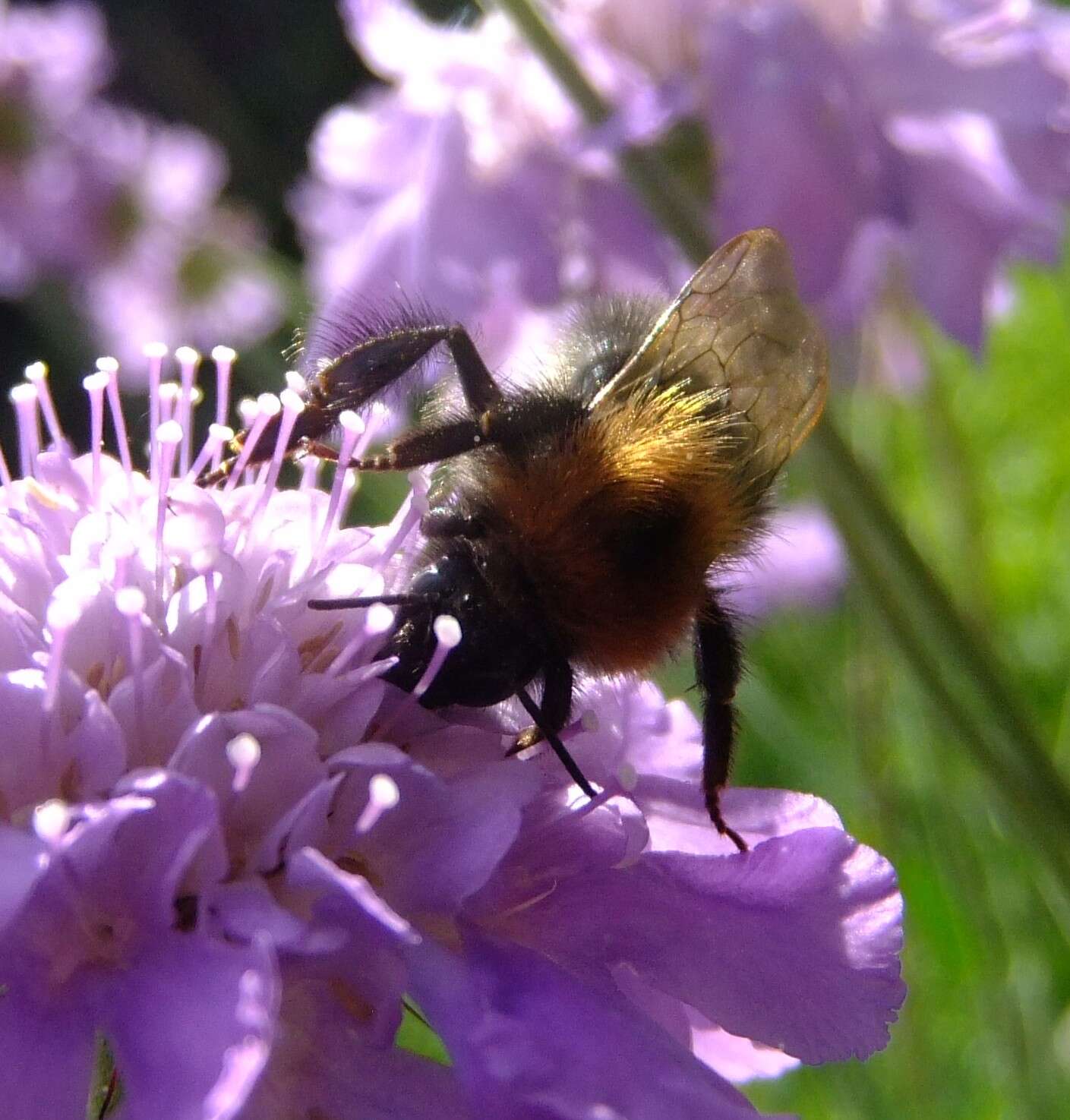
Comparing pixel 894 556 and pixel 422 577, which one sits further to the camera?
pixel 894 556

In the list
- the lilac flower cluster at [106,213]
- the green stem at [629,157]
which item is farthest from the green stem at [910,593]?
the lilac flower cluster at [106,213]

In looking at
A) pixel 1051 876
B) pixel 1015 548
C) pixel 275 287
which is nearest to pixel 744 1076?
pixel 1051 876

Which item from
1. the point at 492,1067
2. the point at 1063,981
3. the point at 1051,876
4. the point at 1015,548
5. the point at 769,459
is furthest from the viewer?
the point at 1015,548

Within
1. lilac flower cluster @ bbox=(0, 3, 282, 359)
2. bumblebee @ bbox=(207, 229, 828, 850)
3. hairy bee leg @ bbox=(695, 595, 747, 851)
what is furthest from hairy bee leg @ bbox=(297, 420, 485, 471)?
lilac flower cluster @ bbox=(0, 3, 282, 359)

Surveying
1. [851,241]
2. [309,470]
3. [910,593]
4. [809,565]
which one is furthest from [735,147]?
[809,565]

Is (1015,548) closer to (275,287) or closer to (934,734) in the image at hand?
(275,287)

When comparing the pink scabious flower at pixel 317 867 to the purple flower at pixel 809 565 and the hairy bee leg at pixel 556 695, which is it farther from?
the purple flower at pixel 809 565

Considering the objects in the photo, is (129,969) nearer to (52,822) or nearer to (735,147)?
(52,822)
